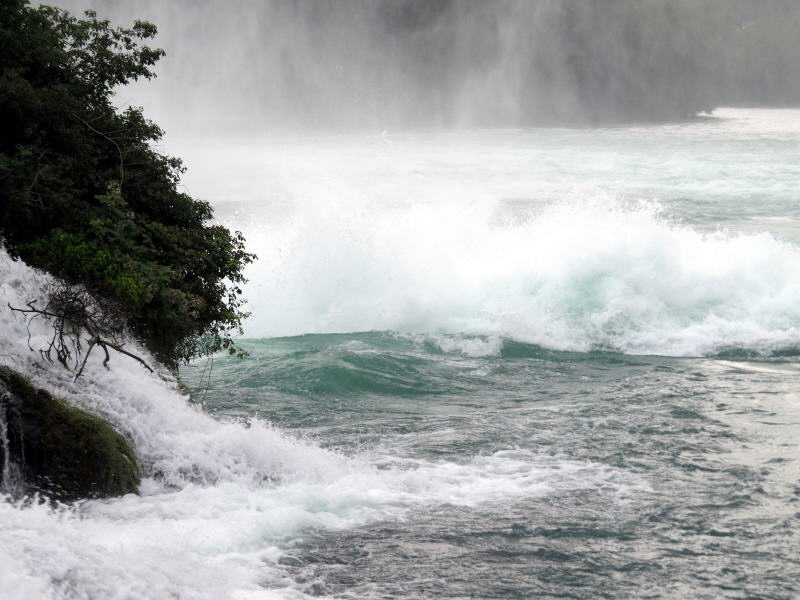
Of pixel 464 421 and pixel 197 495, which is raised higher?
pixel 464 421

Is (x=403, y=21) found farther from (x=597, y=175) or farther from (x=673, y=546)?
(x=673, y=546)

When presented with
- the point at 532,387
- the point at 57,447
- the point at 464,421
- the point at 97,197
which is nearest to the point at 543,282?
the point at 532,387

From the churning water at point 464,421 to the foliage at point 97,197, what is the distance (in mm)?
709

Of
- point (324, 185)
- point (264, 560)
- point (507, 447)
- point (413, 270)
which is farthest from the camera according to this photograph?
point (324, 185)

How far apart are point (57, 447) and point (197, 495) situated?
1.58 metres

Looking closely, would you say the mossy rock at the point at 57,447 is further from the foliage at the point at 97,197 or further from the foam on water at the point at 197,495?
the foliage at the point at 97,197

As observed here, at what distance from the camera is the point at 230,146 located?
5703cm

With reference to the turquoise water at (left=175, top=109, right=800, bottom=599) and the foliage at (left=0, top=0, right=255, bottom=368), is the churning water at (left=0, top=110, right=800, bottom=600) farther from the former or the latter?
the foliage at (left=0, top=0, right=255, bottom=368)

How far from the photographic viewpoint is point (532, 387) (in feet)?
53.9

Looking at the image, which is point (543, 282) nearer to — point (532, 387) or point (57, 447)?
point (532, 387)

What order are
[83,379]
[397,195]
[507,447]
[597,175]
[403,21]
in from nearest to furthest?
[83,379], [507,447], [397,195], [597,175], [403,21]

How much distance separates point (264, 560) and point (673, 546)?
4.22m

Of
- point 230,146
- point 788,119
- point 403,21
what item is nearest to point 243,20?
point 403,21

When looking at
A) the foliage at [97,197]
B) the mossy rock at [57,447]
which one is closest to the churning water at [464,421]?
the mossy rock at [57,447]
